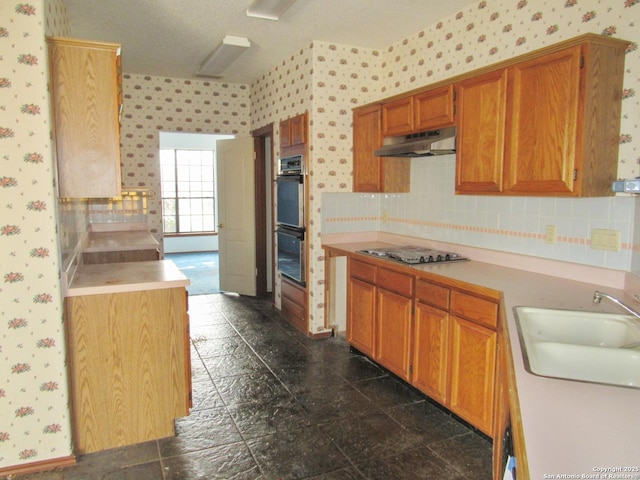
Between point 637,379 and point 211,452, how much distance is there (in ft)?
6.54

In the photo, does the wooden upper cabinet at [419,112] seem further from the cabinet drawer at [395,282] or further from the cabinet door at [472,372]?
the cabinet door at [472,372]

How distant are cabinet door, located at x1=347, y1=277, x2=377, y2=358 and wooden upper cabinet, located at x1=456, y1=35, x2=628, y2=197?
1.24 m

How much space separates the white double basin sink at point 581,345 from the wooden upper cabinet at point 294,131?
2.80 m

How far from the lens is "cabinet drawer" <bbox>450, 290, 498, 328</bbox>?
2342 mm

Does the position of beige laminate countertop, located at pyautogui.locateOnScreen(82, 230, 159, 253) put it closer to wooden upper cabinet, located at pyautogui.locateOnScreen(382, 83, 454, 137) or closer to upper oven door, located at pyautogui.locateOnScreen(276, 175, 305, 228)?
upper oven door, located at pyautogui.locateOnScreen(276, 175, 305, 228)

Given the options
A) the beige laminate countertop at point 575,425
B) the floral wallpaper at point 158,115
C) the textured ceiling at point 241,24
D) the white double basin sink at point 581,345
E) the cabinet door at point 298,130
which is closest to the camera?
the beige laminate countertop at point 575,425

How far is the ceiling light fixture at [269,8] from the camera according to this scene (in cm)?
304

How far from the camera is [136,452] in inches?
96.7

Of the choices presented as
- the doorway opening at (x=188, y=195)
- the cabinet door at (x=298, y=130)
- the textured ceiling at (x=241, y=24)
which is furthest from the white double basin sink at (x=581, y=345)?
the doorway opening at (x=188, y=195)

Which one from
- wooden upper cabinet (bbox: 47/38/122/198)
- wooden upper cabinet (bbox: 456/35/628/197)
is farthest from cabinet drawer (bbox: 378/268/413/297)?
wooden upper cabinet (bbox: 47/38/122/198)

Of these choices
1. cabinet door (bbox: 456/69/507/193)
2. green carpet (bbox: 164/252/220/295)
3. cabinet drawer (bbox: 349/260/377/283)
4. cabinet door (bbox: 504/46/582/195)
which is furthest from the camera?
green carpet (bbox: 164/252/220/295)

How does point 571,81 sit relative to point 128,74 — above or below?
below

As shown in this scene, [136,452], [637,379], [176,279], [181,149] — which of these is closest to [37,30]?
[176,279]

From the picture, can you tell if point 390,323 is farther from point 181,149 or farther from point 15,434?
point 181,149
